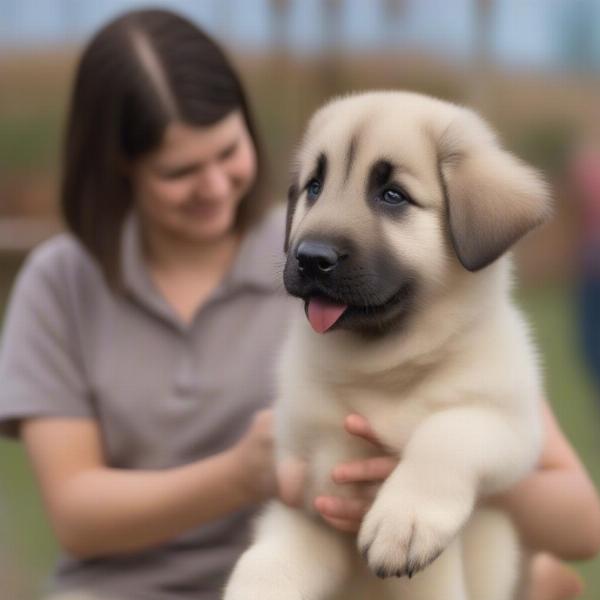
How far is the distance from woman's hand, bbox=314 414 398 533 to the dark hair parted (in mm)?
902

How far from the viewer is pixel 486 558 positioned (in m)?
1.73

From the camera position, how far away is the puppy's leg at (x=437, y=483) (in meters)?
1.43

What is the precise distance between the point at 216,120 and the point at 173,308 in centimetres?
43

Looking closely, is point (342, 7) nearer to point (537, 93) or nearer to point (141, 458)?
point (537, 93)

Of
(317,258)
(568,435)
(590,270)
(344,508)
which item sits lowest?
(568,435)

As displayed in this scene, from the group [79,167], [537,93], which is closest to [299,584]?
[79,167]

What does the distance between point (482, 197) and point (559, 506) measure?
2.25ft

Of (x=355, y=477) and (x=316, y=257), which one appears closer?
(x=316, y=257)

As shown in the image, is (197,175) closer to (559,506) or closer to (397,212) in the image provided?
(397,212)

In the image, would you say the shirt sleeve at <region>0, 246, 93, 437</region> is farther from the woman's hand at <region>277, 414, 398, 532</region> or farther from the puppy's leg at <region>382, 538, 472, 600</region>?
the puppy's leg at <region>382, 538, 472, 600</region>

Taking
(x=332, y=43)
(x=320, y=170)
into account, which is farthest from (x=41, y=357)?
(x=332, y=43)

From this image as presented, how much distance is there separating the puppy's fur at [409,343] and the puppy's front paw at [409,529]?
0.02 meters

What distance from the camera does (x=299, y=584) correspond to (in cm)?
160

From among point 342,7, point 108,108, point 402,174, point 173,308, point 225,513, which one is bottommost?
point 342,7
